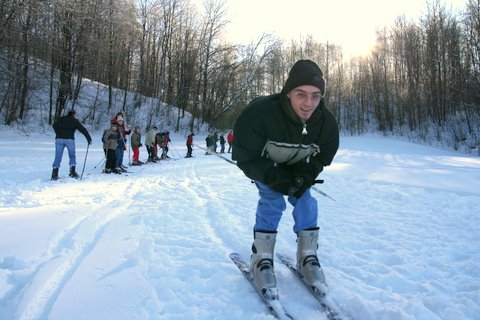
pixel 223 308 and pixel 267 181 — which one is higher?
pixel 267 181

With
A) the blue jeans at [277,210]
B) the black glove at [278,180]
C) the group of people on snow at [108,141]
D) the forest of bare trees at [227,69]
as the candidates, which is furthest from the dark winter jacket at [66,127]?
the forest of bare trees at [227,69]

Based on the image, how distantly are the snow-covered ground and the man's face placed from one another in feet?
4.65

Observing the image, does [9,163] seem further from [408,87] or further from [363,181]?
[408,87]

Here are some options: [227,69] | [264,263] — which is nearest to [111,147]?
[264,263]

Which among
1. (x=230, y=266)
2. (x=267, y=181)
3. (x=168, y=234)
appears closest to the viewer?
(x=267, y=181)

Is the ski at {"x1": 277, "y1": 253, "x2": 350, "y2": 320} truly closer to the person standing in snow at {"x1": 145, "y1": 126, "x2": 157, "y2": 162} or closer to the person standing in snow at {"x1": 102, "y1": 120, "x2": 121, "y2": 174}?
the person standing in snow at {"x1": 102, "y1": 120, "x2": 121, "y2": 174}

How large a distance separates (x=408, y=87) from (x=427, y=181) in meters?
36.8

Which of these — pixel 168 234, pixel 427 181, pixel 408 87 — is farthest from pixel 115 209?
pixel 408 87

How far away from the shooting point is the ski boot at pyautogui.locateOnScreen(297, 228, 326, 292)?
2.68 meters

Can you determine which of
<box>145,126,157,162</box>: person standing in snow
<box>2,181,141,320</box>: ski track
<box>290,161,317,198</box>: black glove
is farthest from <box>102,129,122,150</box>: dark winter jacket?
<box>290,161,317,198</box>: black glove

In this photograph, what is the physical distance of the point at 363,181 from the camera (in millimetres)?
8953

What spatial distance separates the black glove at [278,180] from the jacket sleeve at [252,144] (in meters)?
0.04

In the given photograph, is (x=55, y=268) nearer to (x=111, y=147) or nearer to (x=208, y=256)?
(x=208, y=256)

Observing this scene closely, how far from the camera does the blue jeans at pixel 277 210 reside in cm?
285
